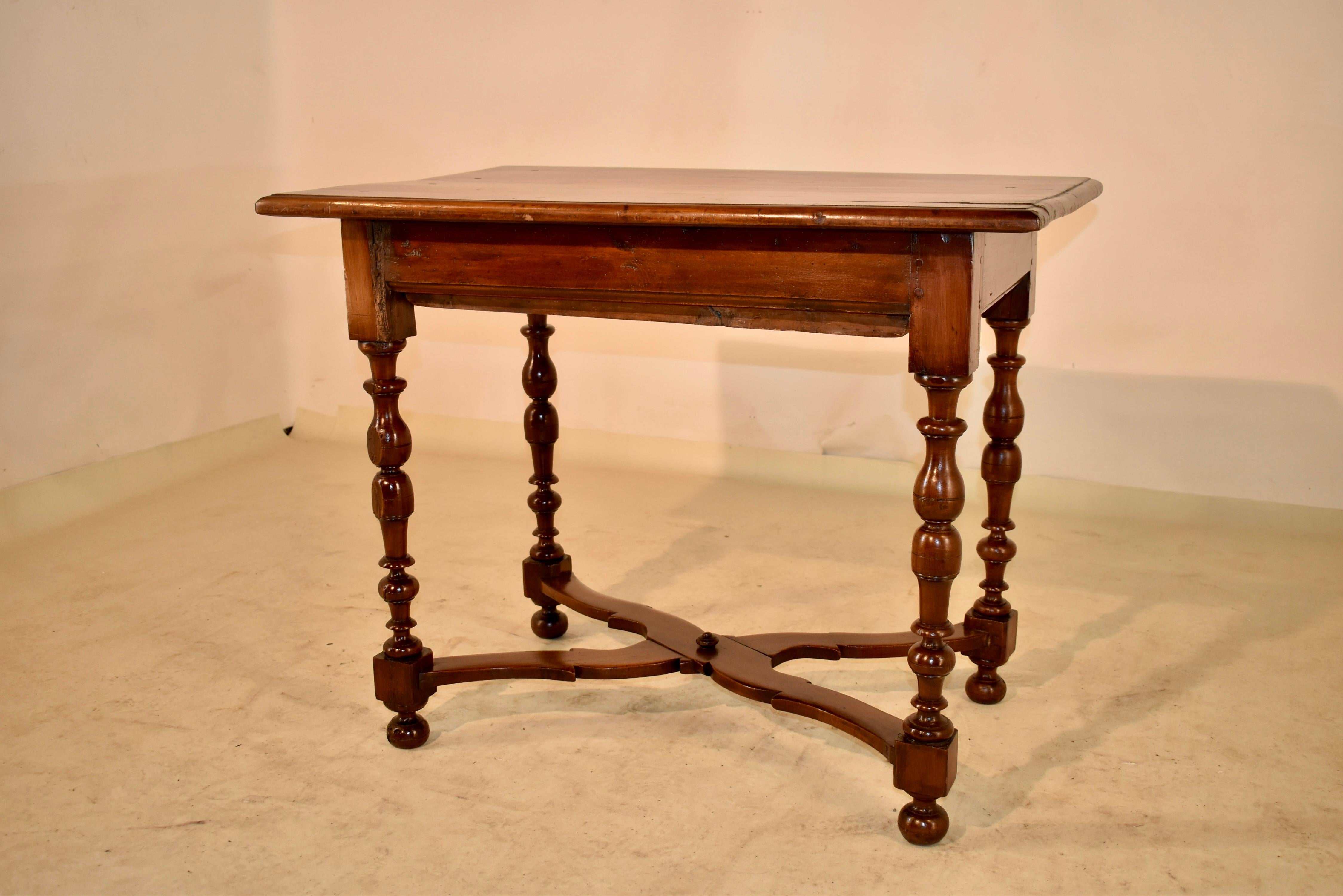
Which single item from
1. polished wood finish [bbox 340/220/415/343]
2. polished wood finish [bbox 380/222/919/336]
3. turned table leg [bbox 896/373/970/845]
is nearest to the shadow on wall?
polished wood finish [bbox 380/222/919/336]

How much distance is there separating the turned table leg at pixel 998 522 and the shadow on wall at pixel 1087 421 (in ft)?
4.65

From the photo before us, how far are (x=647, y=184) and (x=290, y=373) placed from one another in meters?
2.76

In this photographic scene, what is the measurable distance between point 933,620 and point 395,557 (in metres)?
0.99

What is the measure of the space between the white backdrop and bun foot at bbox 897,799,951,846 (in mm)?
2064

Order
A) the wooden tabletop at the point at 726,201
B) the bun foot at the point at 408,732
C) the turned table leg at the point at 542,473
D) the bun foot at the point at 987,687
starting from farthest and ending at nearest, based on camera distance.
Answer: the turned table leg at the point at 542,473 < the bun foot at the point at 987,687 < the bun foot at the point at 408,732 < the wooden tabletop at the point at 726,201

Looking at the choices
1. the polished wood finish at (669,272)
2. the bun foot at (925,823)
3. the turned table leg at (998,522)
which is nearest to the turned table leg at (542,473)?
the polished wood finish at (669,272)

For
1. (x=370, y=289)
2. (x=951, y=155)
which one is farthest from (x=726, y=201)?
(x=951, y=155)

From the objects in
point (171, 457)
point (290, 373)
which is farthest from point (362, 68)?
point (171, 457)

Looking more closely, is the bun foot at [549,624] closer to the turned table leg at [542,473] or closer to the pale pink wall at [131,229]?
the turned table leg at [542,473]

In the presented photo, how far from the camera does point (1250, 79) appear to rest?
3.40 metres

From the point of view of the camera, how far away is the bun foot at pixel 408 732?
2.31m

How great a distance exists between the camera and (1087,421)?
12.4ft

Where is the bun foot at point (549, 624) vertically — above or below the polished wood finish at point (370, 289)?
below

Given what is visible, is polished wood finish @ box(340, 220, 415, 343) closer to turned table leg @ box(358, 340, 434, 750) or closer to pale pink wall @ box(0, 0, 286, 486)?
turned table leg @ box(358, 340, 434, 750)
